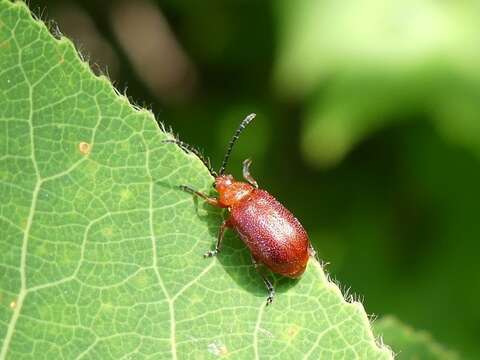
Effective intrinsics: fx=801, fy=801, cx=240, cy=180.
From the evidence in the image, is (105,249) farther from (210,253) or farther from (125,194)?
(210,253)

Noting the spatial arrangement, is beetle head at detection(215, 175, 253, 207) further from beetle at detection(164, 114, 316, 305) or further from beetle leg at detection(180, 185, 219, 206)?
beetle leg at detection(180, 185, 219, 206)

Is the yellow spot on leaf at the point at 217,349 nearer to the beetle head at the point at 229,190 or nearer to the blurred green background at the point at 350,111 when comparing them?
the beetle head at the point at 229,190

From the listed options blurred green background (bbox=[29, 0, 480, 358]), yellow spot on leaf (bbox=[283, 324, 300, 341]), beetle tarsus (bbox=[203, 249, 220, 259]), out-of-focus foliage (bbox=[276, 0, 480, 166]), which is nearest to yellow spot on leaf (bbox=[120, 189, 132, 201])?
beetle tarsus (bbox=[203, 249, 220, 259])

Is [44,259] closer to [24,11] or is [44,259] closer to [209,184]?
[209,184]

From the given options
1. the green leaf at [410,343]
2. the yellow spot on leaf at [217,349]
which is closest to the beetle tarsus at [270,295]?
the yellow spot on leaf at [217,349]

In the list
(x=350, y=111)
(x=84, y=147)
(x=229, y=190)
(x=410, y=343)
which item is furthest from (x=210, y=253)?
(x=350, y=111)

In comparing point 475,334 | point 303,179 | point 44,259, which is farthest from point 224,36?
point 44,259
